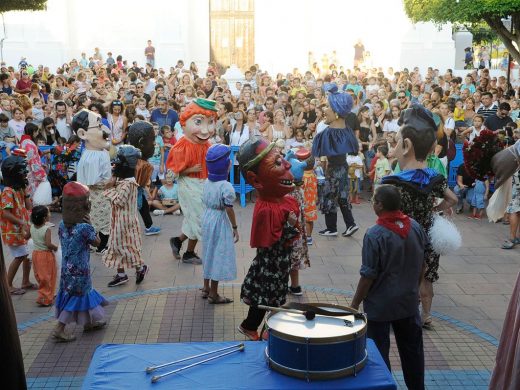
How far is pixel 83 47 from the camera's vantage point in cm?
2845

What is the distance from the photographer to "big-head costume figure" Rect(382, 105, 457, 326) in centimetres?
592

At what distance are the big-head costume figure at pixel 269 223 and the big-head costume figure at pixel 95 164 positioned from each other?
11.3ft

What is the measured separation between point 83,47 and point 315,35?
1003 centimetres

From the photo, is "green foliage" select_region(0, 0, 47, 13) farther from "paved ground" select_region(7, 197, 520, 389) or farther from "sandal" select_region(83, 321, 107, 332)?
"sandal" select_region(83, 321, 107, 332)

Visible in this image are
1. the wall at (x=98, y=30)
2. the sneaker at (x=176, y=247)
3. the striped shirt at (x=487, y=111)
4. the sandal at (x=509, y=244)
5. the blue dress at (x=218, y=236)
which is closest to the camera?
the blue dress at (x=218, y=236)

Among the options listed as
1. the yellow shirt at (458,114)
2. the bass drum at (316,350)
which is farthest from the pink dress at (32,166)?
the yellow shirt at (458,114)

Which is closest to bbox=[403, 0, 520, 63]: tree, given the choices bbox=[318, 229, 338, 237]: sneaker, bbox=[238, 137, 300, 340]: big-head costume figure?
bbox=[318, 229, 338, 237]: sneaker

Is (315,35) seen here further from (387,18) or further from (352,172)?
(352,172)

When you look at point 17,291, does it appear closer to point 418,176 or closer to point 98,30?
point 418,176

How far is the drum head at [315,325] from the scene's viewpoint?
3.70 metres

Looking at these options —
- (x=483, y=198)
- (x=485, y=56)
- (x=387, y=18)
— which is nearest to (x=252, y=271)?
(x=483, y=198)

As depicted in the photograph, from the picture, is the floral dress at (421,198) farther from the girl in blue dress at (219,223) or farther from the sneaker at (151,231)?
the sneaker at (151,231)

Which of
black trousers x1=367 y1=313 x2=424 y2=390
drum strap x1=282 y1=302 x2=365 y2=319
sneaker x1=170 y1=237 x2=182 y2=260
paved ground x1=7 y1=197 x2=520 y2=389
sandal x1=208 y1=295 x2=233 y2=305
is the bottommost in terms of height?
paved ground x1=7 y1=197 x2=520 y2=389

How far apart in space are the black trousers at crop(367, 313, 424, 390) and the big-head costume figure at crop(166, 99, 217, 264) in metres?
3.60
